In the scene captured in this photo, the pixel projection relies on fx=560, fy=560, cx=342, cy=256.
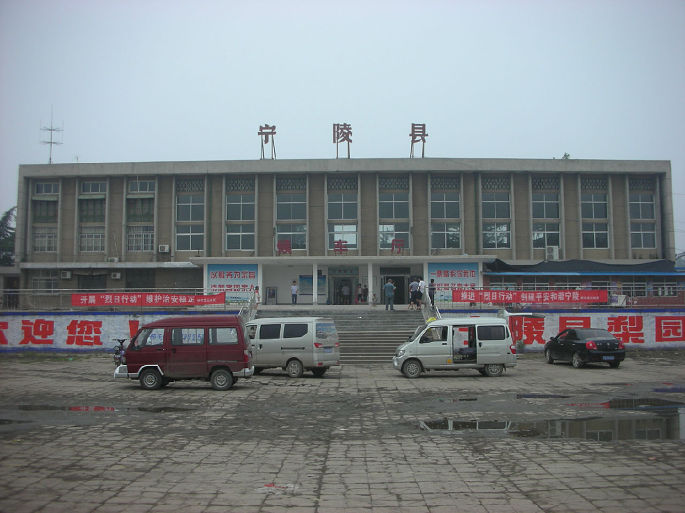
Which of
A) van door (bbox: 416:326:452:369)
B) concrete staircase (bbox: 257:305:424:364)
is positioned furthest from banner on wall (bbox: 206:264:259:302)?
van door (bbox: 416:326:452:369)

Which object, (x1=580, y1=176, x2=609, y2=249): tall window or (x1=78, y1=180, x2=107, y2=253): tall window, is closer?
(x1=580, y1=176, x2=609, y2=249): tall window

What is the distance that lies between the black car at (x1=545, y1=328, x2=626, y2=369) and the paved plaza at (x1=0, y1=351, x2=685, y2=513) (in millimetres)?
4372

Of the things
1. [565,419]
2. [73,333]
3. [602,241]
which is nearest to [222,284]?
[73,333]

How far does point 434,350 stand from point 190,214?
81.9 ft

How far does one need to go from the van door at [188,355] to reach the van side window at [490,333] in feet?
26.0

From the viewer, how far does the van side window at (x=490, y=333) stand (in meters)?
16.4

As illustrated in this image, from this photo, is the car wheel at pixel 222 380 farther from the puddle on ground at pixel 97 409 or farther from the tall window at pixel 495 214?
the tall window at pixel 495 214


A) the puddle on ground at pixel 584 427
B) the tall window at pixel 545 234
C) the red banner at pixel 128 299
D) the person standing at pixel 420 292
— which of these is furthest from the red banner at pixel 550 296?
the puddle on ground at pixel 584 427

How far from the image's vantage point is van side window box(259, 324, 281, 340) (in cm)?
1669

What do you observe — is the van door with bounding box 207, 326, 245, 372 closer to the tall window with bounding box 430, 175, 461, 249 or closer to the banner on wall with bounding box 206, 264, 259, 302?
the banner on wall with bounding box 206, 264, 259, 302

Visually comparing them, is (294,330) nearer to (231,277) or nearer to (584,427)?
(584,427)

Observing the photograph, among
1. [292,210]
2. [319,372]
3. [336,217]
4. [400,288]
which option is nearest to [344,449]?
[319,372]

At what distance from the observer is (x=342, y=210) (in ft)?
119

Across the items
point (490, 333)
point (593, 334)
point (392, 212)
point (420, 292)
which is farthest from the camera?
point (392, 212)
